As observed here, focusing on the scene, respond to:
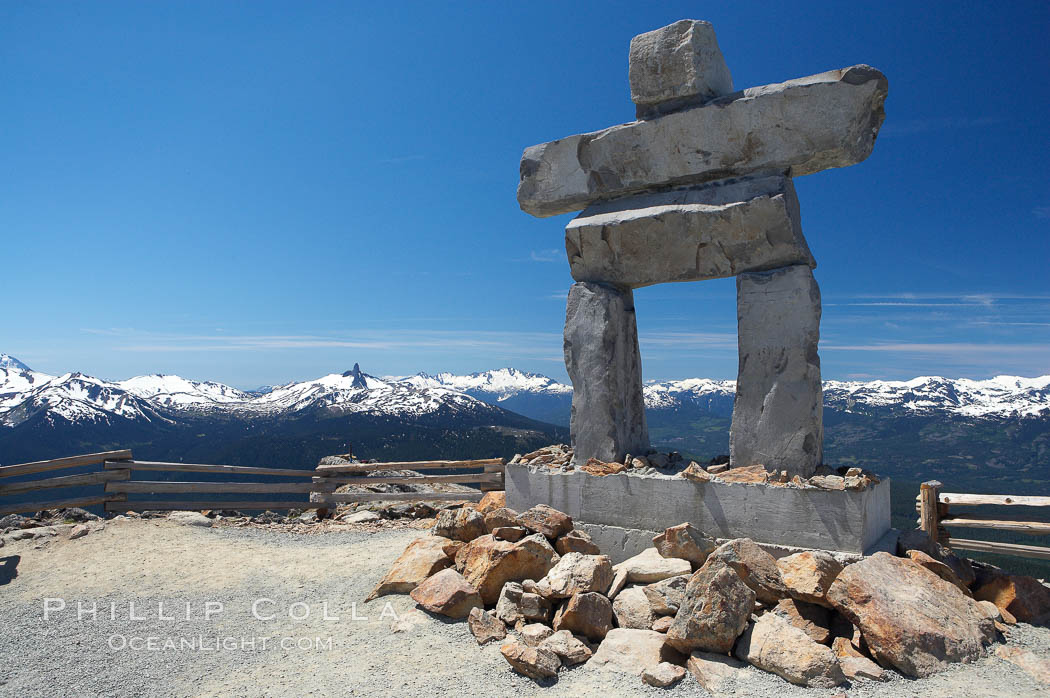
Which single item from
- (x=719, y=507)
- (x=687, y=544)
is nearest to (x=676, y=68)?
(x=719, y=507)

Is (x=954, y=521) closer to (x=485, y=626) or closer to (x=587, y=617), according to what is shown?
(x=587, y=617)

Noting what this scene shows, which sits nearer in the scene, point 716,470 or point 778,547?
point 778,547

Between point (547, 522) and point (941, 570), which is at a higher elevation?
point (547, 522)

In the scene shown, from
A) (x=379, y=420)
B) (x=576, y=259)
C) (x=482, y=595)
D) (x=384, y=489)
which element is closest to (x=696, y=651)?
(x=482, y=595)

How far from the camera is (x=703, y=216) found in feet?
21.5

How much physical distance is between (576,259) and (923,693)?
207 inches

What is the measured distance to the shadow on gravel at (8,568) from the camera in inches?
301

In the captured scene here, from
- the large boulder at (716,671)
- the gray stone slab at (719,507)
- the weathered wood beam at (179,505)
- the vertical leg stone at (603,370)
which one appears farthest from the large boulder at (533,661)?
the weathered wood beam at (179,505)

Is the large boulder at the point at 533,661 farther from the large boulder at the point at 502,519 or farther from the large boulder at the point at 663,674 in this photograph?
the large boulder at the point at 502,519

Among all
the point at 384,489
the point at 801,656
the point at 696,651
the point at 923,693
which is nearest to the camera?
the point at 923,693

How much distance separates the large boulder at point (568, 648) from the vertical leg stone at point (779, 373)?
2.67 meters

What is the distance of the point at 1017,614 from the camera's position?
5555mm

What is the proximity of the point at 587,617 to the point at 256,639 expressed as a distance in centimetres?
322

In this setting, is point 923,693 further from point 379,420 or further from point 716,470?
point 379,420
